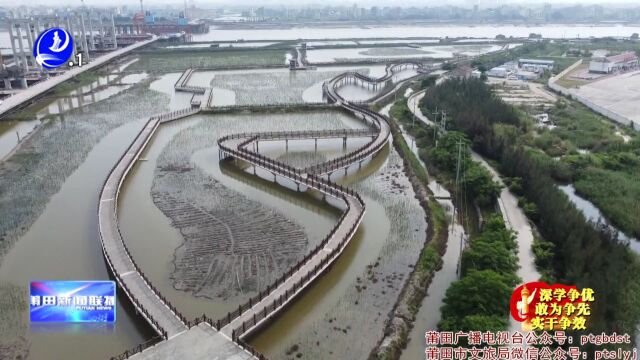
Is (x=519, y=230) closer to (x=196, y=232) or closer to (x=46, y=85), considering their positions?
(x=196, y=232)

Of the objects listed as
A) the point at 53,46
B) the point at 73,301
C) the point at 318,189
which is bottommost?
the point at 73,301

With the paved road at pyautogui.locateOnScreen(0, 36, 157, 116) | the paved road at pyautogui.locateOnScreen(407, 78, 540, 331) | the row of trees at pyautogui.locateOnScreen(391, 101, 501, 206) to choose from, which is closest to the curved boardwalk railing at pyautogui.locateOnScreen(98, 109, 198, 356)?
the paved road at pyautogui.locateOnScreen(407, 78, 540, 331)

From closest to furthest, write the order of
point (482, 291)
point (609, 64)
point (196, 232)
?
point (482, 291) < point (196, 232) < point (609, 64)

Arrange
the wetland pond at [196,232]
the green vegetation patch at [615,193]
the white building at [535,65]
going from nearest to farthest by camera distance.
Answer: the wetland pond at [196,232] < the green vegetation patch at [615,193] < the white building at [535,65]

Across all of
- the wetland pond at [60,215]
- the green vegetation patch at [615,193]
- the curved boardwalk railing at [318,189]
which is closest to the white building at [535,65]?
the curved boardwalk railing at [318,189]

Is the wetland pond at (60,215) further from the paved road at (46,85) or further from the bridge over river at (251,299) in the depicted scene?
the paved road at (46,85)

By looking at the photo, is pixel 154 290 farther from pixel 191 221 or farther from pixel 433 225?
pixel 433 225

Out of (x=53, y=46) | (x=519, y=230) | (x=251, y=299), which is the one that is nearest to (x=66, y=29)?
(x=53, y=46)
